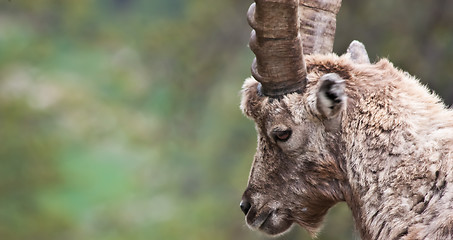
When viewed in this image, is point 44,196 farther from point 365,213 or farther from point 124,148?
point 365,213

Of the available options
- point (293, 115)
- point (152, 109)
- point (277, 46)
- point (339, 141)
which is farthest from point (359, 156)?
point (152, 109)

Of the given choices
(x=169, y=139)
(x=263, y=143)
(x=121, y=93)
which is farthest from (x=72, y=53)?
(x=263, y=143)

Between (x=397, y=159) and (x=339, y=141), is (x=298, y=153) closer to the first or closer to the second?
(x=339, y=141)

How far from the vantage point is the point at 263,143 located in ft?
19.7

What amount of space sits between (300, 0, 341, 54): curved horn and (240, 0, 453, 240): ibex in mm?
330

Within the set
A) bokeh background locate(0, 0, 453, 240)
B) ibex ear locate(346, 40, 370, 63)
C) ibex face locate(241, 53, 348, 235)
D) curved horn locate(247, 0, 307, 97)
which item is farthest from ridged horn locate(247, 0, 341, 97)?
bokeh background locate(0, 0, 453, 240)

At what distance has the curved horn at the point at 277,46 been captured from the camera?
524 centimetres

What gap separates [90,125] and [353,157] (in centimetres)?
3245

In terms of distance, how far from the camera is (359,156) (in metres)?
5.41

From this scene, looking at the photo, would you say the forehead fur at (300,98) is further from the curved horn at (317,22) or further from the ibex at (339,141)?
the curved horn at (317,22)

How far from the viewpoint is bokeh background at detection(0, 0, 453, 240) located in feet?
54.2

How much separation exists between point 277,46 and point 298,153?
0.86 meters

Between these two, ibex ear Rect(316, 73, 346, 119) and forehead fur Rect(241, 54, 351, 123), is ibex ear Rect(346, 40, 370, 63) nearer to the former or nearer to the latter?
forehead fur Rect(241, 54, 351, 123)

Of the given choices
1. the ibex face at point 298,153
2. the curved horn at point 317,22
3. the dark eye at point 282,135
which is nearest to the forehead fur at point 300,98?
the ibex face at point 298,153
